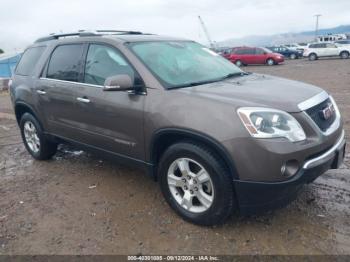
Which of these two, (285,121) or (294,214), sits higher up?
(285,121)

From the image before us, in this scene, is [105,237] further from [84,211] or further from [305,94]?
[305,94]

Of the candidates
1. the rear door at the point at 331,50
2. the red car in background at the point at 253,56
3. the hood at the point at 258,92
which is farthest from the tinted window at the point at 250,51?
the hood at the point at 258,92

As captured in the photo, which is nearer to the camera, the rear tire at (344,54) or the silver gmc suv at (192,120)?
the silver gmc suv at (192,120)

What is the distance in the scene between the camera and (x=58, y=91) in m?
4.66

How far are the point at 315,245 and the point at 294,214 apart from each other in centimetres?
55

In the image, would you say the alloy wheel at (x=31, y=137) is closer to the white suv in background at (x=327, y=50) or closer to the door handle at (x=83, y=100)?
the door handle at (x=83, y=100)

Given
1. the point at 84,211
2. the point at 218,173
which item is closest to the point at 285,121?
the point at 218,173

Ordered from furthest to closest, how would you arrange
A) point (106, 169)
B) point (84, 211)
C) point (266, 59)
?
point (266, 59)
point (106, 169)
point (84, 211)

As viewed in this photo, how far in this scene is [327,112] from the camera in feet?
11.4

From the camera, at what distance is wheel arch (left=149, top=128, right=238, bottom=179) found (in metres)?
3.09

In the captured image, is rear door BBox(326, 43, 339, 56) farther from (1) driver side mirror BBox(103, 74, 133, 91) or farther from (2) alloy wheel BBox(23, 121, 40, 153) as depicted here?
(1) driver side mirror BBox(103, 74, 133, 91)

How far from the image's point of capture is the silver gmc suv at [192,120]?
3.02 meters

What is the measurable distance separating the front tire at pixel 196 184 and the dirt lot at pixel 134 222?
0.16 meters

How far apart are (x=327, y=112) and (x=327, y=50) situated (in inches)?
1247
